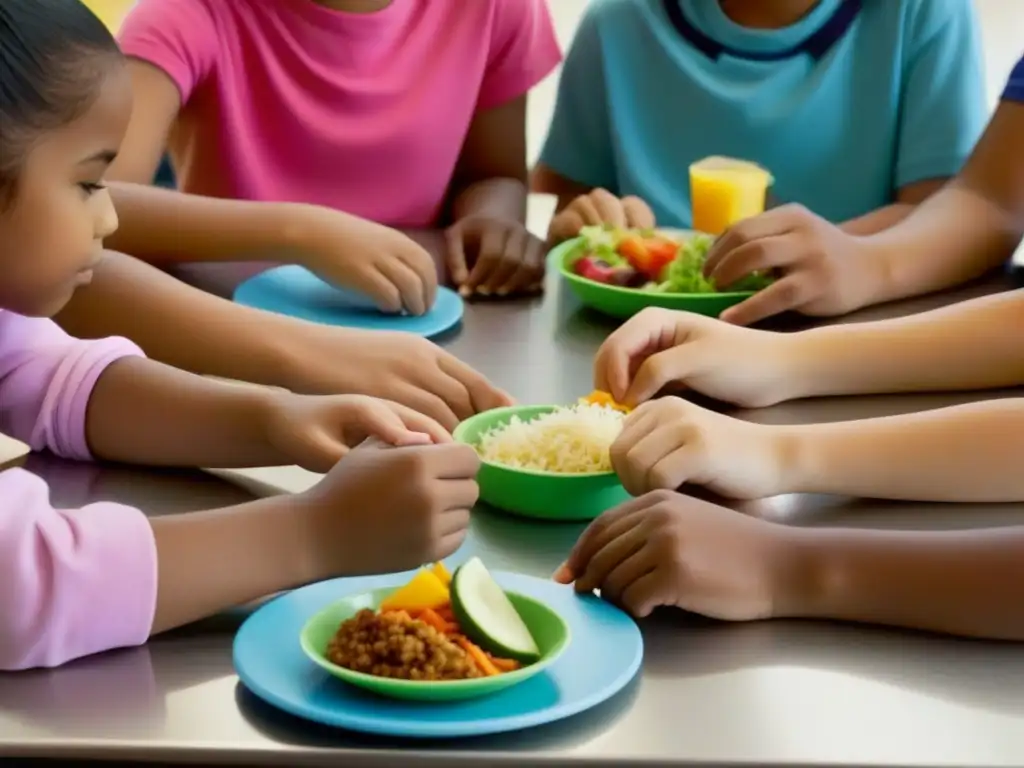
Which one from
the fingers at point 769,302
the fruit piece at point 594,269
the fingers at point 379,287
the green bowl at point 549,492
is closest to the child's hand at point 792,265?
the fingers at point 769,302

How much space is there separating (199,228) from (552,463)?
2.08 ft

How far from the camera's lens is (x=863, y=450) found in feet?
3.19

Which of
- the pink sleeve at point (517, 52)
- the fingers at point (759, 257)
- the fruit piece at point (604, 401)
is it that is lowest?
the fruit piece at point (604, 401)

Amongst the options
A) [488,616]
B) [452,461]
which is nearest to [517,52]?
[452,461]

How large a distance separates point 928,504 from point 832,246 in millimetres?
476

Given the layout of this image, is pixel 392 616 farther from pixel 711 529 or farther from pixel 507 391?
pixel 507 391

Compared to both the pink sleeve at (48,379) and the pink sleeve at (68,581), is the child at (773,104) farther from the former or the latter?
the pink sleeve at (68,581)

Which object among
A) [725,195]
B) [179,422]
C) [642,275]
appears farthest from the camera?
[725,195]

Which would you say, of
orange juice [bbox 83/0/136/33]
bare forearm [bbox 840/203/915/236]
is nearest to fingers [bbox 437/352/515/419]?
bare forearm [bbox 840/203/915/236]

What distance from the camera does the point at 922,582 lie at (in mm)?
801

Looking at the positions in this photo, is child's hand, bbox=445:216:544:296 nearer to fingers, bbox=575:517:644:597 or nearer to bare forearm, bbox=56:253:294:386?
bare forearm, bbox=56:253:294:386

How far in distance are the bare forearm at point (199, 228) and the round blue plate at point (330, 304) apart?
0.04 m

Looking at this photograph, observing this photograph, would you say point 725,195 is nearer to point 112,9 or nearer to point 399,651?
point 399,651

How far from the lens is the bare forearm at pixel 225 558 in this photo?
2.53 ft
